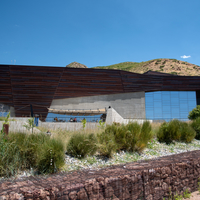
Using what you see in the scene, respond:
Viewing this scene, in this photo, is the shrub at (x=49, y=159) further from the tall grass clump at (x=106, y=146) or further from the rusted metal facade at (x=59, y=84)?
the rusted metal facade at (x=59, y=84)

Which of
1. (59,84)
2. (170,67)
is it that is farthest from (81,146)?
(170,67)

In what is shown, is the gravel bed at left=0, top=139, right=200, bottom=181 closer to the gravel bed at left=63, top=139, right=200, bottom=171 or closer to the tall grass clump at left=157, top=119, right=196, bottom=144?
the gravel bed at left=63, top=139, right=200, bottom=171

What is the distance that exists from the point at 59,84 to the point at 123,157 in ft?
77.9

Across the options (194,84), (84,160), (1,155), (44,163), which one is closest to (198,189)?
(84,160)

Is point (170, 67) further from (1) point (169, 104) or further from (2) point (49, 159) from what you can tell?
(2) point (49, 159)

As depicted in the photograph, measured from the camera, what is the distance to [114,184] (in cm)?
316

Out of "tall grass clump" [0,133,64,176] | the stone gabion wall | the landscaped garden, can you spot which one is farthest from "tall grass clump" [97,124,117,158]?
the stone gabion wall

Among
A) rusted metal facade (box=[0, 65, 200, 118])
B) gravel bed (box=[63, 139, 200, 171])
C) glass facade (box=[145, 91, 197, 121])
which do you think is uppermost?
rusted metal facade (box=[0, 65, 200, 118])

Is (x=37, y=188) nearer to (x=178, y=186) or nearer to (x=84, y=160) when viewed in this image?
(x=84, y=160)

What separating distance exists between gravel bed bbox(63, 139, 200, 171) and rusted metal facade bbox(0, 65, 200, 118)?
21877mm

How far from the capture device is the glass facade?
30.9 m

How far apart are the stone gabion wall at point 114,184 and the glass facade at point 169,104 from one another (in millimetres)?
26864

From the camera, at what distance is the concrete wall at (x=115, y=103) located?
2878 cm

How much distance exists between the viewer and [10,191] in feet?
8.36
